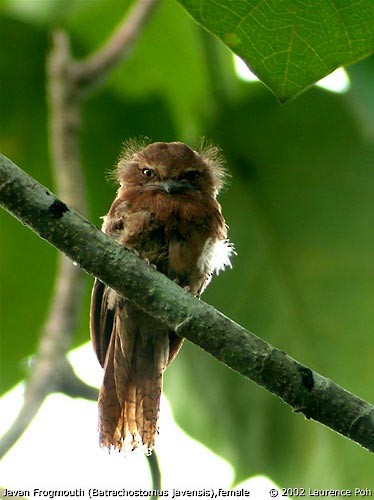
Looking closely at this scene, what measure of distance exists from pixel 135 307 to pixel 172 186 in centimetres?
79

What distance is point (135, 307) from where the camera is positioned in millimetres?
4512

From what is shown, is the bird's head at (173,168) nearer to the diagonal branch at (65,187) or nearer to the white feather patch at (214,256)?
the white feather patch at (214,256)

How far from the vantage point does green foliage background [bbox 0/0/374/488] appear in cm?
464

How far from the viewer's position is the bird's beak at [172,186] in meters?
4.89

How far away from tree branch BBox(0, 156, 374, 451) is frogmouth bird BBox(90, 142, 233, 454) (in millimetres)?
1457

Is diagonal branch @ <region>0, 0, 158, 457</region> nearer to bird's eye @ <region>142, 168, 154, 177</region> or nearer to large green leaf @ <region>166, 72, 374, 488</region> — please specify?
bird's eye @ <region>142, 168, 154, 177</region>

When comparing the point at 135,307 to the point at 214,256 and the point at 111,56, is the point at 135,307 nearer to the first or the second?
the point at 214,256

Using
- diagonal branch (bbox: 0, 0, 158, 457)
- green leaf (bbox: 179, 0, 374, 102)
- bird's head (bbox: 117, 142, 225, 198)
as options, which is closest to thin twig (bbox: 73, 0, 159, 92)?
diagonal branch (bbox: 0, 0, 158, 457)

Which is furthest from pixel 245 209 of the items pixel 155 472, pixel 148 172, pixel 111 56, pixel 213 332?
pixel 213 332

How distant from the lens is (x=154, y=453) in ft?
14.1

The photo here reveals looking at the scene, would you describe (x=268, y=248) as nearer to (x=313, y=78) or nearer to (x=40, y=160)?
(x=40, y=160)

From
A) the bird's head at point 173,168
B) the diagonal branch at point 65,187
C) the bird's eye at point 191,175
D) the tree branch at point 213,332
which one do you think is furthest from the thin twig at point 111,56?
the tree branch at point 213,332

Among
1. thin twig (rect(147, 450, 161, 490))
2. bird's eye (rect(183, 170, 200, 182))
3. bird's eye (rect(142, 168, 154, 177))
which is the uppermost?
bird's eye (rect(183, 170, 200, 182))

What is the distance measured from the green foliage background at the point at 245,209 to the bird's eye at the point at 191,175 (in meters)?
0.23
